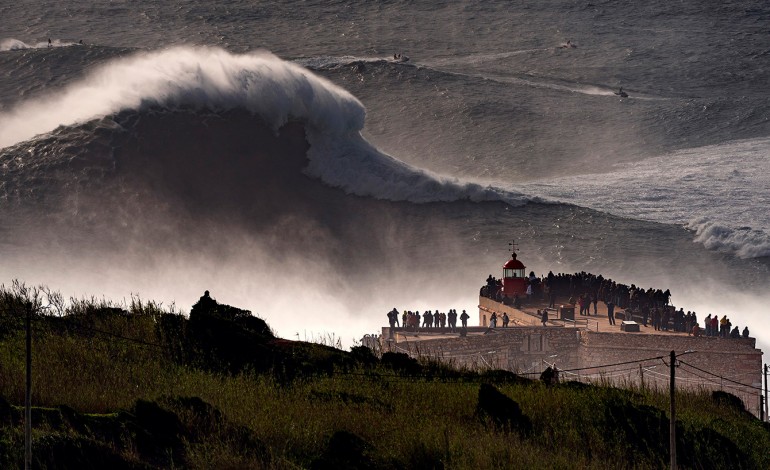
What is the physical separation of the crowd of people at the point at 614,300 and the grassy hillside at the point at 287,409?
1769 cm

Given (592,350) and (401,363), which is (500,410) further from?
(592,350)

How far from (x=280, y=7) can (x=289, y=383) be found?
358 ft

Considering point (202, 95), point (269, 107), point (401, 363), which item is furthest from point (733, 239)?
point (401, 363)

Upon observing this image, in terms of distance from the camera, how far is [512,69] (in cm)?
12481

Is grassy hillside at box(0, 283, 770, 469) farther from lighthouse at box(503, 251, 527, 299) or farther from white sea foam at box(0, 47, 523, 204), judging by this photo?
white sea foam at box(0, 47, 523, 204)

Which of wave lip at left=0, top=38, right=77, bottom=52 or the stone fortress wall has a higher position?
wave lip at left=0, top=38, right=77, bottom=52

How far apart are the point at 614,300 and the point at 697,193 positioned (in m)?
25.3

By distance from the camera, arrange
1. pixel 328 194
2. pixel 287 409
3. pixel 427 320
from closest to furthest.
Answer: pixel 287 409 < pixel 427 320 < pixel 328 194

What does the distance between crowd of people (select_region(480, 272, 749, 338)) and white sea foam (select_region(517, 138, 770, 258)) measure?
1526 centimetres

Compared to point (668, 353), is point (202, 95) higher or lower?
higher

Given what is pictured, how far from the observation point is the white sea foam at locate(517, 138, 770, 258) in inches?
3002

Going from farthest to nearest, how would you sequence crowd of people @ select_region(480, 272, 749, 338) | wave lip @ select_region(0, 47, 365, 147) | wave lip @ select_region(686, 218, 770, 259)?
wave lip @ select_region(0, 47, 365, 147) → wave lip @ select_region(686, 218, 770, 259) → crowd of people @ select_region(480, 272, 749, 338)

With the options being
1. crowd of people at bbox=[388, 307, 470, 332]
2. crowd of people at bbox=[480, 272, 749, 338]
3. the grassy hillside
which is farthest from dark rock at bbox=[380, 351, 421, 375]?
crowd of people at bbox=[480, 272, 749, 338]

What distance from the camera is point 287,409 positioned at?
3188cm
